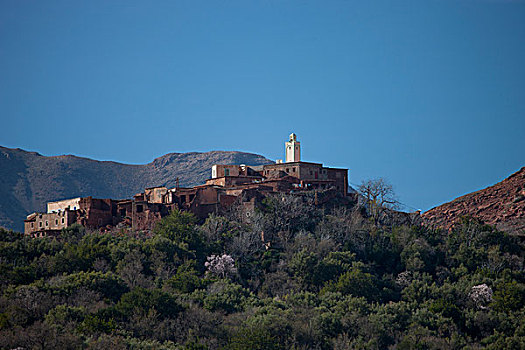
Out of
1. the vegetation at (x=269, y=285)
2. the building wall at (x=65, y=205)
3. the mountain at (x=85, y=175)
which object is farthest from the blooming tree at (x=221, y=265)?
the mountain at (x=85, y=175)

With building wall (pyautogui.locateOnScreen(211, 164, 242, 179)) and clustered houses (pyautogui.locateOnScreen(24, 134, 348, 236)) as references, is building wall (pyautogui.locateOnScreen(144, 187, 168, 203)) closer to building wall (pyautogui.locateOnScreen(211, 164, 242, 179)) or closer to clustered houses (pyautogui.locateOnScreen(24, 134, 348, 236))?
clustered houses (pyautogui.locateOnScreen(24, 134, 348, 236))

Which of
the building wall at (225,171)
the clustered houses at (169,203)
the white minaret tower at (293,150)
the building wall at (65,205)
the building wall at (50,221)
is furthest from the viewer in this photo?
the white minaret tower at (293,150)

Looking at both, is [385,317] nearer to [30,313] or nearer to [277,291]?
[277,291]

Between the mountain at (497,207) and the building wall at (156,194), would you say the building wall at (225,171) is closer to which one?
the building wall at (156,194)

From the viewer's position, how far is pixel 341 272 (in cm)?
5619

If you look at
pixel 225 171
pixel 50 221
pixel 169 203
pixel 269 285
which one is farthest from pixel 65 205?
pixel 269 285

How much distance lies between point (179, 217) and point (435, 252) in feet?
61.9

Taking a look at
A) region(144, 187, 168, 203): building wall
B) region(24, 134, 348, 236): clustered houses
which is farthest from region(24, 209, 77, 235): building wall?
region(144, 187, 168, 203): building wall

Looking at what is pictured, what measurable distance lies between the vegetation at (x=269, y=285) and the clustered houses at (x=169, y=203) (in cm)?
166

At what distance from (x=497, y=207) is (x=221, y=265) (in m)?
22.6

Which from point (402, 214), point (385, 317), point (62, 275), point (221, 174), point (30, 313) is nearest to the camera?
point (30, 313)

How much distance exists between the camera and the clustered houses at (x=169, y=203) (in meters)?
62.7

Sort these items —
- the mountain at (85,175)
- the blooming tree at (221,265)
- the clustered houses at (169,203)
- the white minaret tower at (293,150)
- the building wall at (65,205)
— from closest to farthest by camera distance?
the blooming tree at (221,265) → the clustered houses at (169,203) → the building wall at (65,205) → the white minaret tower at (293,150) → the mountain at (85,175)

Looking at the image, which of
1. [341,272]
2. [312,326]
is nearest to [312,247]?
[341,272]
